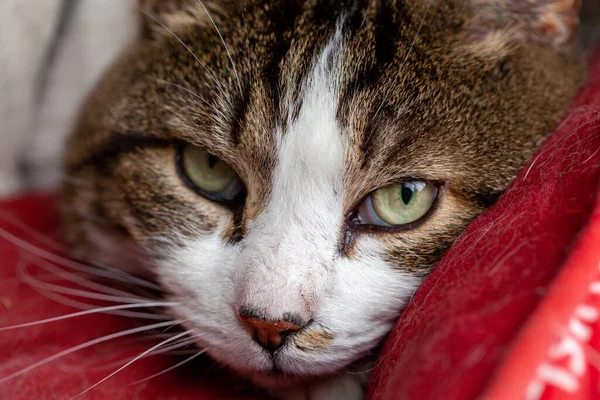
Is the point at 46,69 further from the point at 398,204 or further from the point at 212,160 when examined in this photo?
the point at 398,204

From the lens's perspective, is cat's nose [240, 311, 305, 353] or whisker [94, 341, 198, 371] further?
whisker [94, 341, 198, 371]

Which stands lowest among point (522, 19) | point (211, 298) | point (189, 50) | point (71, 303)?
point (71, 303)

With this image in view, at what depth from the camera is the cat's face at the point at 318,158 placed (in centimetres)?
81

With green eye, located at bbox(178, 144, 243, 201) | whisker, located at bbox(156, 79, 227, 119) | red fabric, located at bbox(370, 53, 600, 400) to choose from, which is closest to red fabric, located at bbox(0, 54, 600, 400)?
red fabric, located at bbox(370, 53, 600, 400)

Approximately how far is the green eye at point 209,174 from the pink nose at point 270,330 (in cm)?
21

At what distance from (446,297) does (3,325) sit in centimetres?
66

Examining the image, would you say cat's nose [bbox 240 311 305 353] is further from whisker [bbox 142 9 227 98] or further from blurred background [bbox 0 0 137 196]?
blurred background [bbox 0 0 137 196]

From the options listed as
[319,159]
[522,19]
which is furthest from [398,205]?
[522,19]

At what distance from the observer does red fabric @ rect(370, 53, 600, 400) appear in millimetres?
535

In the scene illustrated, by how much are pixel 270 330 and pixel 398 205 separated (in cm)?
25

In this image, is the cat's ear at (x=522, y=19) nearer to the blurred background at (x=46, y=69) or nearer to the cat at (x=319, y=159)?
the cat at (x=319, y=159)

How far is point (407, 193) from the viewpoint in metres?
0.87

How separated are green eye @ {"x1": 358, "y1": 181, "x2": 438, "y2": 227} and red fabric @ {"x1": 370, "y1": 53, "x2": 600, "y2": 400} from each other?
0.29 ft

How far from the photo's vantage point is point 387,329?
0.84 m
